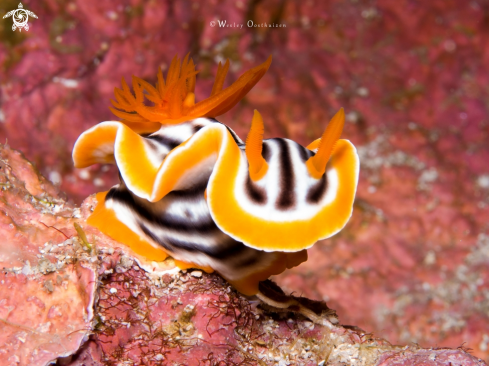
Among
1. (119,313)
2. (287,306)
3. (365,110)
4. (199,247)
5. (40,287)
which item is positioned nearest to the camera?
(40,287)

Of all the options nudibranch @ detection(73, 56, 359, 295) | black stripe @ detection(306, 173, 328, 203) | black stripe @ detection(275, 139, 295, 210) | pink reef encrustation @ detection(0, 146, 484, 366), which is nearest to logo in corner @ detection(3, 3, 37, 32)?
pink reef encrustation @ detection(0, 146, 484, 366)

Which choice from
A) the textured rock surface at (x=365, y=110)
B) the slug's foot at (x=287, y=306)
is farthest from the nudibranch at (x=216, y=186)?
Answer: the textured rock surface at (x=365, y=110)

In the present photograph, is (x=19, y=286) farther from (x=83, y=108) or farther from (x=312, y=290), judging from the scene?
(x=312, y=290)

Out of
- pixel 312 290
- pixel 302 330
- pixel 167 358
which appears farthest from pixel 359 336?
pixel 312 290

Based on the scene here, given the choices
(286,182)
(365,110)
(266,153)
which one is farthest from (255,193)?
(365,110)

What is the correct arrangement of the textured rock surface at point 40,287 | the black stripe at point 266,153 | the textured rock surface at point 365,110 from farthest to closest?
1. the textured rock surface at point 365,110
2. the black stripe at point 266,153
3. the textured rock surface at point 40,287

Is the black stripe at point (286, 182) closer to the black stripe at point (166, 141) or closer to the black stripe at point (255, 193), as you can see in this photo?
the black stripe at point (255, 193)

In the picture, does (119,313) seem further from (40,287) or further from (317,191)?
(317,191)
